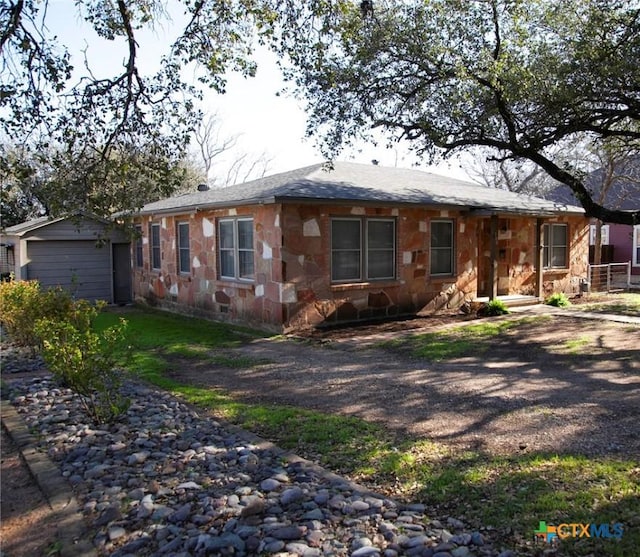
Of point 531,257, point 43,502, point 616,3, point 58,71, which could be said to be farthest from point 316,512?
point 531,257

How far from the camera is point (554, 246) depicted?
15766mm

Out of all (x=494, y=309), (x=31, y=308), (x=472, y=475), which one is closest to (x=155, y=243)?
(x=31, y=308)

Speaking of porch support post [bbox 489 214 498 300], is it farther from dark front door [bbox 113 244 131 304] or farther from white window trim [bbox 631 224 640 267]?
white window trim [bbox 631 224 640 267]

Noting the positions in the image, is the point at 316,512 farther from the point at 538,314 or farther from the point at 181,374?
the point at 538,314

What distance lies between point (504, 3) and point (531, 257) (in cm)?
748

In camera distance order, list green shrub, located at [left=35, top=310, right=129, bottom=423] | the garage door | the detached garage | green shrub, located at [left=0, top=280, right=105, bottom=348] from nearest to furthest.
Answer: green shrub, located at [left=35, top=310, right=129, bottom=423] → green shrub, located at [left=0, top=280, right=105, bottom=348] → the detached garage → the garage door

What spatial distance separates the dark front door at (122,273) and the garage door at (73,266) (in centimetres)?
22

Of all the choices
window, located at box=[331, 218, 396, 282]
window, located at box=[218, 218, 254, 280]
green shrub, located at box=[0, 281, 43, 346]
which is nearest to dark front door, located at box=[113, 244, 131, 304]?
window, located at box=[218, 218, 254, 280]

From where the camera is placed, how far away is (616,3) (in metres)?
8.34

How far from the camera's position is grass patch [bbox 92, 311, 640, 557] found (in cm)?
320

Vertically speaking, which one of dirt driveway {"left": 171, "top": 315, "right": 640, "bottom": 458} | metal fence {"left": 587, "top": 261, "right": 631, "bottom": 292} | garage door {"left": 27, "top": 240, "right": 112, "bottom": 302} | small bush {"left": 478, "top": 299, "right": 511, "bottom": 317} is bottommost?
dirt driveway {"left": 171, "top": 315, "right": 640, "bottom": 458}

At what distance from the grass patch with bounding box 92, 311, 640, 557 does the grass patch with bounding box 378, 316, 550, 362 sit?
323 cm

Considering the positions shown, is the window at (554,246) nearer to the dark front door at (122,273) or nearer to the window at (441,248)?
the window at (441,248)

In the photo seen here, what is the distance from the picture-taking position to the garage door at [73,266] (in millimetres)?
15930
